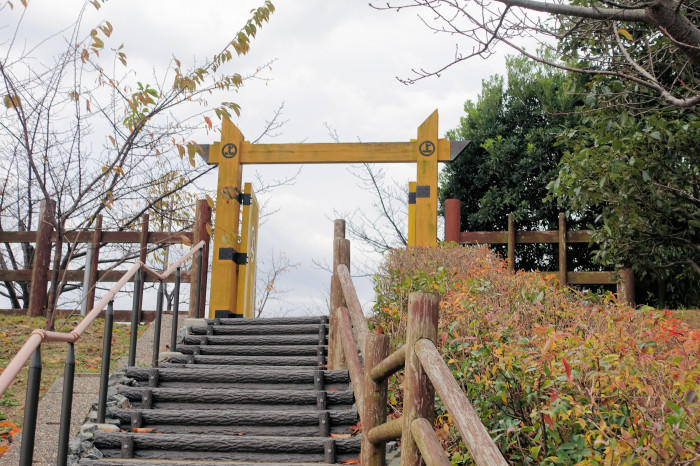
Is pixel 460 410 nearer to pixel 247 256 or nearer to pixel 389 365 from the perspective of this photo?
pixel 389 365

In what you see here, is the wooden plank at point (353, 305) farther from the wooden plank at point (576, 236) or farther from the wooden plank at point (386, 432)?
the wooden plank at point (576, 236)

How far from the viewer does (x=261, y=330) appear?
8.28 m

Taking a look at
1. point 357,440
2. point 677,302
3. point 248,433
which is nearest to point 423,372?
point 357,440

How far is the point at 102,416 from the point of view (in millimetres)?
5562

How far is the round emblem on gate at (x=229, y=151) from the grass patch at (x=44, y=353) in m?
3.09

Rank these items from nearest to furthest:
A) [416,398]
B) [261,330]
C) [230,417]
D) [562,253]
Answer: [416,398], [230,417], [261,330], [562,253]

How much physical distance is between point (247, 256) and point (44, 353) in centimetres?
294

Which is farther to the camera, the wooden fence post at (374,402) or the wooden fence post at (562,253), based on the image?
the wooden fence post at (562,253)

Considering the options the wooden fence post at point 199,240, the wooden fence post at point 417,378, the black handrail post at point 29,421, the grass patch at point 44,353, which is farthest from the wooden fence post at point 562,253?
the black handrail post at point 29,421

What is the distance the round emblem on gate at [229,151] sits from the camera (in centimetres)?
963

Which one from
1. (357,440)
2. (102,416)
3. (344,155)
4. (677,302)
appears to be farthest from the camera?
(677,302)

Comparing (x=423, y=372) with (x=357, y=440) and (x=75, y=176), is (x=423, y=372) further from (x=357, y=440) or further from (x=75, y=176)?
(x=75, y=176)

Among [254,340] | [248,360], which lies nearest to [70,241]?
[254,340]

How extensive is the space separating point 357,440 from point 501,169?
8.45 meters
